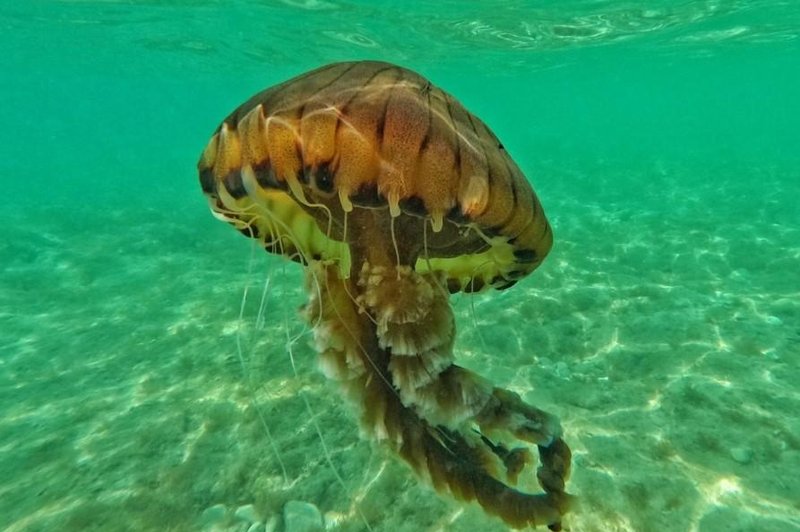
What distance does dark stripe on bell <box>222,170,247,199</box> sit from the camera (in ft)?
5.37

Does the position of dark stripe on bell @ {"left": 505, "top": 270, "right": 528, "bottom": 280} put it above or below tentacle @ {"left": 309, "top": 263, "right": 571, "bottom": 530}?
above

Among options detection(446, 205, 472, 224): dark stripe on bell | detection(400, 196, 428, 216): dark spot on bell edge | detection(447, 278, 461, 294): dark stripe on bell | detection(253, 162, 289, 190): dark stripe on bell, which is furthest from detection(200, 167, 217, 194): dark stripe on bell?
detection(447, 278, 461, 294): dark stripe on bell

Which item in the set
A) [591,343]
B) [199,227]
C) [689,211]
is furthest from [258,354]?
[689,211]

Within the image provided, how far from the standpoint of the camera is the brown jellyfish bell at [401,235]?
146 centimetres

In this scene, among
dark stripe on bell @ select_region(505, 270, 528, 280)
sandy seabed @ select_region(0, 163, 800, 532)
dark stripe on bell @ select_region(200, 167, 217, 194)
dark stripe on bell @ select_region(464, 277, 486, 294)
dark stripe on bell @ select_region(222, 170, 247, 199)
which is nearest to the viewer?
dark stripe on bell @ select_region(222, 170, 247, 199)

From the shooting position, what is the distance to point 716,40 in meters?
25.4

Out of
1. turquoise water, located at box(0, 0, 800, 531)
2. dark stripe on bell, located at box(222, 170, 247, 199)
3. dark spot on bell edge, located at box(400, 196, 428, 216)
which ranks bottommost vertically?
turquoise water, located at box(0, 0, 800, 531)

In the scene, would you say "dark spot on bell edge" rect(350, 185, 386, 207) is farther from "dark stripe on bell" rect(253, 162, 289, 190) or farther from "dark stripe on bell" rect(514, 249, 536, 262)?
"dark stripe on bell" rect(514, 249, 536, 262)

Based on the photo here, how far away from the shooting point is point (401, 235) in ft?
6.48

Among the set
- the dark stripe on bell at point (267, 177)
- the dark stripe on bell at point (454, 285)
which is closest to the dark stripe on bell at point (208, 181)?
the dark stripe on bell at point (267, 177)

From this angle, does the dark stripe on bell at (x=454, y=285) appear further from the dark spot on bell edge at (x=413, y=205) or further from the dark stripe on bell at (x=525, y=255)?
the dark spot on bell edge at (x=413, y=205)

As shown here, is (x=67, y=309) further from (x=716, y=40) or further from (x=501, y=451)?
(x=716, y=40)

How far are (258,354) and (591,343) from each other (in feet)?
14.2

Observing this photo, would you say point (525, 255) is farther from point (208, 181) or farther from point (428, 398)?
point (208, 181)
